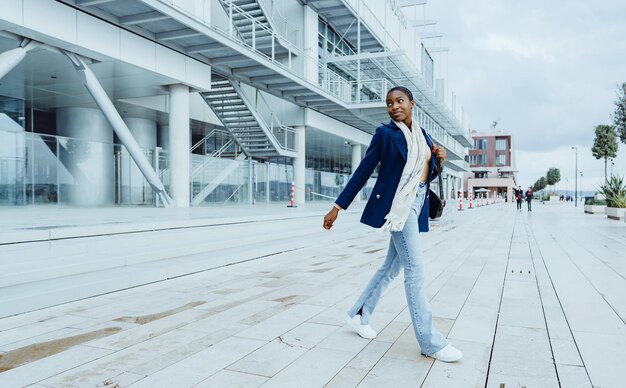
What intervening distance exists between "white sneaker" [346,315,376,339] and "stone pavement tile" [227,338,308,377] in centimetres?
53

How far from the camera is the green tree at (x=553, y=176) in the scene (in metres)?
119

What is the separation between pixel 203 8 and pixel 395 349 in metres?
14.5

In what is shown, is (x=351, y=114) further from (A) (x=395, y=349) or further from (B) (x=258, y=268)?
(A) (x=395, y=349)

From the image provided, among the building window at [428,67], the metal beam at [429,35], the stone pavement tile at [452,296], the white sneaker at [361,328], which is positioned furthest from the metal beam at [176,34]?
the metal beam at [429,35]

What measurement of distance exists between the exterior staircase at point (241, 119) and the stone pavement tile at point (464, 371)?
657 inches

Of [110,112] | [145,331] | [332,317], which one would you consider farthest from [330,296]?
[110,112]

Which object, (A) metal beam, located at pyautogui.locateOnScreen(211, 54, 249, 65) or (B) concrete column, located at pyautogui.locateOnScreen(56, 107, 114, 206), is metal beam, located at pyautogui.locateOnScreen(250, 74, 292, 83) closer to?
(A) metal beam, located at pyautogui.locateOnScreen(211, 54, 249, 65)

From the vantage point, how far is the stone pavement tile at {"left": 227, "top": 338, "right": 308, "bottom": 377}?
10.7 feet

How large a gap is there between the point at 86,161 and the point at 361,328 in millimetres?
15223

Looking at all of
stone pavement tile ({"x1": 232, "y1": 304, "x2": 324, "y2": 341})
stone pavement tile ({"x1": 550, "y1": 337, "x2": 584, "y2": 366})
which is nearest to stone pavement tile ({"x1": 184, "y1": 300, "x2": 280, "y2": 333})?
stone pavement tile ({"x1": 232, "y1": 304, "x2": 324, "y2": 341})

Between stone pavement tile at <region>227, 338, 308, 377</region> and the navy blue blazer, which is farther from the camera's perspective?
the navy blue blazer

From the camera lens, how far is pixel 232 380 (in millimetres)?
3092

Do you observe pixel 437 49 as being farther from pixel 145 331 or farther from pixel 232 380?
pixel 232 380

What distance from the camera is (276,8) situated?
75.5 ft
